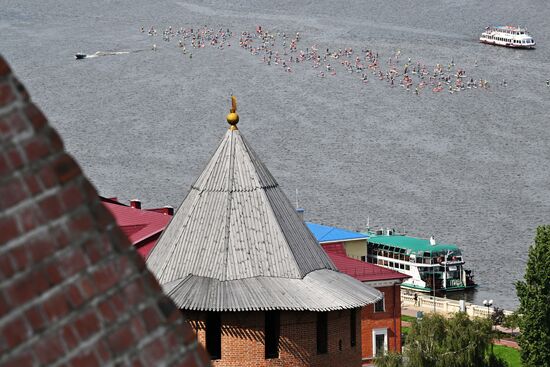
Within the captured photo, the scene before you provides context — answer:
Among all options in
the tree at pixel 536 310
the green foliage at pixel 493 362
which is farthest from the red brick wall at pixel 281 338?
the tree at pixel 536 310

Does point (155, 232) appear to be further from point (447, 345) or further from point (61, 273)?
point (61, 273)

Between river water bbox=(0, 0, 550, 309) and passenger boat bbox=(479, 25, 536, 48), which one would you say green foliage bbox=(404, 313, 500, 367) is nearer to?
river water bbox=(0, 0, 550, 309)

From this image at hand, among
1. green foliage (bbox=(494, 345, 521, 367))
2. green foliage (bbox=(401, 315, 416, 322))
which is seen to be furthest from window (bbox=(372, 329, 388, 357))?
green foliage (bbox=(401, 315, 416, 322))

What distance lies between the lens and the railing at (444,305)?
53.4m

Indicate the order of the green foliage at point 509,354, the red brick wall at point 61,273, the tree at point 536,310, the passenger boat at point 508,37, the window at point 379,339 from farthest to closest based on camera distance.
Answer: the passenger boat at point 508,37
the green foliage at point 509,354
the window at point 379,339
the tree at point 536,310
the red brick wall at point 61,273

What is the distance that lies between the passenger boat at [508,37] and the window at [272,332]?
109 meters

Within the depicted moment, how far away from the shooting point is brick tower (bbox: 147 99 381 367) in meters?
15.9

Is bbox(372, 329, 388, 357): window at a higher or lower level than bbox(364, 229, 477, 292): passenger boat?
higher

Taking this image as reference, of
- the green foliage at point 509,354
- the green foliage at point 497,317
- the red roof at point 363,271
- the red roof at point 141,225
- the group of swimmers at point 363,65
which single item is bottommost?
the green foliage at point 509,354

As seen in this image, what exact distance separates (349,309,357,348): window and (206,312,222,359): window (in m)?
1.49

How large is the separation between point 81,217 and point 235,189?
13.8 meters

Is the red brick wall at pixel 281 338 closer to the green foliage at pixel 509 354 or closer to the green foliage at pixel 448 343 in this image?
the green foliage at pixel 448 343

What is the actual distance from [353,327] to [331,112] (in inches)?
3305

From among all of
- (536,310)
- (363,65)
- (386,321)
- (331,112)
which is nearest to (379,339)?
(386,321)
